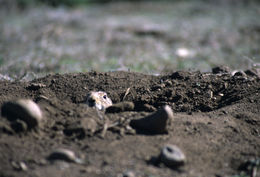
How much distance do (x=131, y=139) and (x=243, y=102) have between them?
58.5 inches

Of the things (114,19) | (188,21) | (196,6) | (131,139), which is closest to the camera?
(131,139)

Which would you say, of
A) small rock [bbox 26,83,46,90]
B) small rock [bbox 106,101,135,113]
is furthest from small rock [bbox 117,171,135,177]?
small rock [bbox 26,83,46,90]

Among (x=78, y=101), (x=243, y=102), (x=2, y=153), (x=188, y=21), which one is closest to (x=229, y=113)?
(x=243, y=102)

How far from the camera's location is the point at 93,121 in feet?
9.30

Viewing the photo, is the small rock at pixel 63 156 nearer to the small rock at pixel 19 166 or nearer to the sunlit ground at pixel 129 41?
the small rock at pixel 19 166

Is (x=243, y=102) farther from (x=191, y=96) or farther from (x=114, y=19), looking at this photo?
(x=114, y=19)

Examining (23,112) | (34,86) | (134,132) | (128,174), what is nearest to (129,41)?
(34,86)

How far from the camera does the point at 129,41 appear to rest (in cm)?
916

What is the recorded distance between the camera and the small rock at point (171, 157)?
8.12ft

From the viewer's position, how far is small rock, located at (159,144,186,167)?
248 centimetres

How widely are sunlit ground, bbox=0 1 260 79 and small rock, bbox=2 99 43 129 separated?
8.25 feet

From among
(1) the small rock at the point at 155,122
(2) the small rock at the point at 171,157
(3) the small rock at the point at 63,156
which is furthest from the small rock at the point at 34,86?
(2) the small rock at the point at 171,157

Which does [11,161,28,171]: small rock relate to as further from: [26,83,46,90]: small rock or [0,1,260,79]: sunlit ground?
[0,1,260,79]: sunlit ground

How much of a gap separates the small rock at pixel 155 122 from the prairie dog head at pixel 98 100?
51 cm
